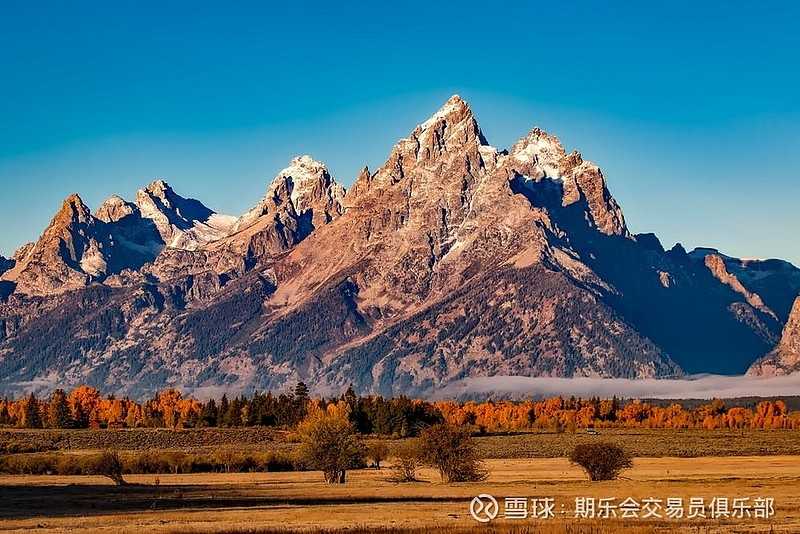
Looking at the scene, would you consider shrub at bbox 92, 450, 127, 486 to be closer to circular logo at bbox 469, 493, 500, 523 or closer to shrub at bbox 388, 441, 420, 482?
shrub at bbox 388, 441, 420, 482

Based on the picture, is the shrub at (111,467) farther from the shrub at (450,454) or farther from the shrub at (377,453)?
the shrub at (377,453)

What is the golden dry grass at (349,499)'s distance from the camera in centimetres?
7162

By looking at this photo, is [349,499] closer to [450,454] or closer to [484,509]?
[484,509]

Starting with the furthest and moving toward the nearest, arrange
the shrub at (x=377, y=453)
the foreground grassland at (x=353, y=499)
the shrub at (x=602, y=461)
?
the shrub at (x=377, y=453) → the shrub at (x=602, y=461) → the foreground grassland at (x=353, y=499)

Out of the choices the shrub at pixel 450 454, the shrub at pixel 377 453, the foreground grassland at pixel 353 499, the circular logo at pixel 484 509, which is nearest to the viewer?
the foreground grassland at pixel 353 499

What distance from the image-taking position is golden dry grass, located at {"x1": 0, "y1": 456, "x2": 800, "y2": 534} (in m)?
71.6

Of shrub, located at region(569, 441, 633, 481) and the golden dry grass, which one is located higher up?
shrub, located at region(569, 441, 633, 481)

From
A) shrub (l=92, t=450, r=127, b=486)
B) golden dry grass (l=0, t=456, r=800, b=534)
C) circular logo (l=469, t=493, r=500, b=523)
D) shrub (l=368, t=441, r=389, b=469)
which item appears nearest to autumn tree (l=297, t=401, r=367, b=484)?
golden dry grass (l=0, t=456, r=800, b=534)

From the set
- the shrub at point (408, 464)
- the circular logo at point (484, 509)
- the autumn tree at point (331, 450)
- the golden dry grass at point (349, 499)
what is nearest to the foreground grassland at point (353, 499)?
the golden dry grass at point (349, 499)

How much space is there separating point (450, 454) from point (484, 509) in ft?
151

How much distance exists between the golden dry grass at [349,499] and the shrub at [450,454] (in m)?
2.84

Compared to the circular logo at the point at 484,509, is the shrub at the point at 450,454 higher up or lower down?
higher up

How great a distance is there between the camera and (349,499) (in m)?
97.8

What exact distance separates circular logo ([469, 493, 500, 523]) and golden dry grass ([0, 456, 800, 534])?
84cm
